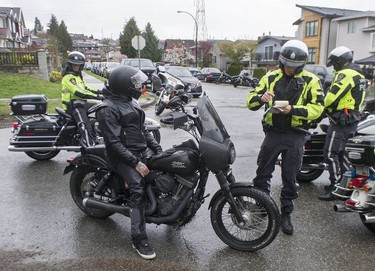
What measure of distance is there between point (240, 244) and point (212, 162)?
0.91m

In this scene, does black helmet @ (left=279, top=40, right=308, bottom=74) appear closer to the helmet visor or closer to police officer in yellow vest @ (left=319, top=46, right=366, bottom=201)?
police officer in yellow vest @ (left=319, top=46, right=366, bottom=201)

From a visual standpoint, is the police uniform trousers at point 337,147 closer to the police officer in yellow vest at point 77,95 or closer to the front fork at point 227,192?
the front fork at point 227,192

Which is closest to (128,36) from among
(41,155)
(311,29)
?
(311,29)

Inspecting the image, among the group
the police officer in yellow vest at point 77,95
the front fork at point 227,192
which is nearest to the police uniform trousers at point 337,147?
the front fork at point 227,192

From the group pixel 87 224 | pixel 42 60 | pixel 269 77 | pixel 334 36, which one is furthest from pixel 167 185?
pixel 334 36

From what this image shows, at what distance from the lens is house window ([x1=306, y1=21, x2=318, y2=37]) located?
4316 cm

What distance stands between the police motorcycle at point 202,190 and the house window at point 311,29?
44.0 meters

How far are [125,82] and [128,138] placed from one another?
1.81ft

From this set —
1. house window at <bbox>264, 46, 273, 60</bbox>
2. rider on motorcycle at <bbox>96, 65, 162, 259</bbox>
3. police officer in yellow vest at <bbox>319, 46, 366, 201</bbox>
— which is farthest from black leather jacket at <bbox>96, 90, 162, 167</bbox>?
house window at <bbox>264, 46, 273, 60</bbox>

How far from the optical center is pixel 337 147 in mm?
4793

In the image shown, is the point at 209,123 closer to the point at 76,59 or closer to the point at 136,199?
the point at 136,199

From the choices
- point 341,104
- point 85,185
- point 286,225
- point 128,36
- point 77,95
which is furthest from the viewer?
point 128,36

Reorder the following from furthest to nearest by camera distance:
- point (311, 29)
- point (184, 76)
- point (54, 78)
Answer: point (311, 29) → point (54, 78) → point (184, 76)

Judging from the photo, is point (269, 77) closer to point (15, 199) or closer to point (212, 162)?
point (212, 162)
